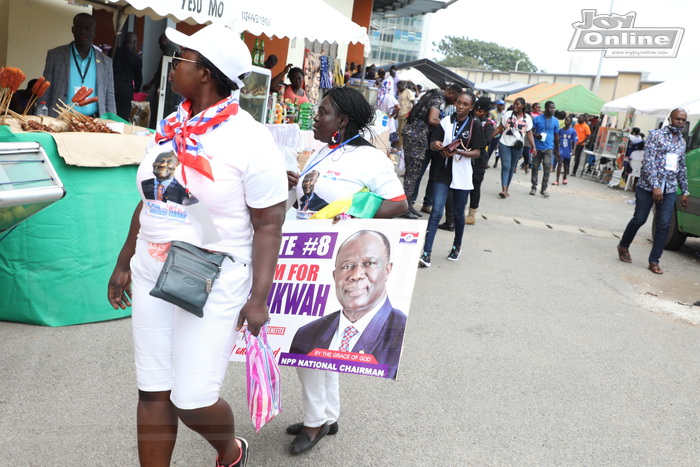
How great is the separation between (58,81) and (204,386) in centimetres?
494

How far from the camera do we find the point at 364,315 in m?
3.04

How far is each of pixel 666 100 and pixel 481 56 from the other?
109 m

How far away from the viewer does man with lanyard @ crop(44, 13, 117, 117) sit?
6344 mm

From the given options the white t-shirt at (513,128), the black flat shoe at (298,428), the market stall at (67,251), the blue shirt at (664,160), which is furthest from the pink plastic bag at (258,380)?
the white t-shirt at (513,128)

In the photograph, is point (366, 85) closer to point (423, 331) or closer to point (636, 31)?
point (423, 331)

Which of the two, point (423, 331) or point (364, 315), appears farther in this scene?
point (423, 331)

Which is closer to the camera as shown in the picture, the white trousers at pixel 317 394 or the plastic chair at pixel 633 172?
the white trousers at pixel 317 394

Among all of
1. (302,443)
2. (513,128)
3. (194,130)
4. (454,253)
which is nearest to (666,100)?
(513,128)

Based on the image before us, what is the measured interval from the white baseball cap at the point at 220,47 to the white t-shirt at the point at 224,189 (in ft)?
0.57

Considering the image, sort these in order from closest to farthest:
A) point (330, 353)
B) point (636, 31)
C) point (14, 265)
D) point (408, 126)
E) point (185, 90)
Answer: point (185, 90) < point (330, 353) < point (14, 265) < point (408, 126) < point (636, 31)

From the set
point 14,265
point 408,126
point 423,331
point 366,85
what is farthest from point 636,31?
point 14,265

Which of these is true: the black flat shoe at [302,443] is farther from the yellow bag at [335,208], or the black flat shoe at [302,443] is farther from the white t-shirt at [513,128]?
the white t-shirt at [513,128]

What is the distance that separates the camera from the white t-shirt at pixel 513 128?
43.6 ft

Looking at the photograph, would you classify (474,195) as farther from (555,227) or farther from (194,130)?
(194,130)
